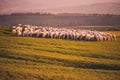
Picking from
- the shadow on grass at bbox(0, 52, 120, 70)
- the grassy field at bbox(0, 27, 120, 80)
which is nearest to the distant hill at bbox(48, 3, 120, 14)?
the grassy field at bbox(0, 27, 120, 80)

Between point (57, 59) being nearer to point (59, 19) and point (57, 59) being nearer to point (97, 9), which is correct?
point (59, 19)

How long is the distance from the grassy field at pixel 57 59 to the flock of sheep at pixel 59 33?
11 cm

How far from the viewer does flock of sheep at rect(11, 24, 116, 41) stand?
14.7 ft

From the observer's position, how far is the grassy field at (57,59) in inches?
153

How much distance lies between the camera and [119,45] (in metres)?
4.32

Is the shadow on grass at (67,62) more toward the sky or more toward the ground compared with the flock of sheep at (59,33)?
more toward the ground

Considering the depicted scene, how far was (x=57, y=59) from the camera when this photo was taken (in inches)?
163

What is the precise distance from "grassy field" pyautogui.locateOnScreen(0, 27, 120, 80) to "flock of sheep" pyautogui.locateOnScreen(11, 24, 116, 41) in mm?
105

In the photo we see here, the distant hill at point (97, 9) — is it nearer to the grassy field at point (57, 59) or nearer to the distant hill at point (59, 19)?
the distant hill at point (59, 19)

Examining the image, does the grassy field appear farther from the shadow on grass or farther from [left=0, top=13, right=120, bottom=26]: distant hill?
→ [left=0, top=13, right=120, bottom=26]: distant hill

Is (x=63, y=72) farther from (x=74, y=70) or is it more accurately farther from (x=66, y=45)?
(x=66, y=45)

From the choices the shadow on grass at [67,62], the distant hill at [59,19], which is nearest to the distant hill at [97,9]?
the distant hill at [59,19]

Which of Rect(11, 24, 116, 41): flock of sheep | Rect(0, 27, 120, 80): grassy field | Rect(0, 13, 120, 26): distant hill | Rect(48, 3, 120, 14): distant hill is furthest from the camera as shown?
Rect(0, 13, 120, 26): distant hill

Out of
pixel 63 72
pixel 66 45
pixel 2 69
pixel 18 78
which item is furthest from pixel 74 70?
pixel 2 69
